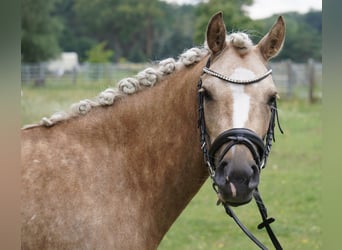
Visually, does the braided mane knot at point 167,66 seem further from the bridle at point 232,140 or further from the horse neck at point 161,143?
the bridle at point 232,140

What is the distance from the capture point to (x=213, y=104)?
2287 mm

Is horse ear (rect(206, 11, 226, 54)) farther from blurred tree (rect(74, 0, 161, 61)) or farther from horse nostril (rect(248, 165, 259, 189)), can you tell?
blurred tree (rect(74, 0, 161, 61))

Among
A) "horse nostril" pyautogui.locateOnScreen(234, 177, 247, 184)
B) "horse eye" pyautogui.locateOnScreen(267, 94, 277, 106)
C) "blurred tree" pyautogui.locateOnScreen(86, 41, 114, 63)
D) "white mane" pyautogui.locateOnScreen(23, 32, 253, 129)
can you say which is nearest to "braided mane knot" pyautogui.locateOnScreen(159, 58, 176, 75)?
"white mane" pyautogui.locateOnScreen(23, 32, 253, 129)

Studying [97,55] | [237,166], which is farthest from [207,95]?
[97,55]

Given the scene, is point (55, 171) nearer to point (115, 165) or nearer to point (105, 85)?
point (115, 165)

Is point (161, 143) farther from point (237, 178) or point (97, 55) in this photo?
point (97, 55)

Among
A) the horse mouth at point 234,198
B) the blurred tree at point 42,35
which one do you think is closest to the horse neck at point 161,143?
the horse mouth at point 234,198

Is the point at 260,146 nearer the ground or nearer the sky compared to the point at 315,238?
nearer the sky

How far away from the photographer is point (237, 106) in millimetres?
2193

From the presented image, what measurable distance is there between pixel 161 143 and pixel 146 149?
0.08 metres

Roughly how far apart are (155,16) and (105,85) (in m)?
33.0

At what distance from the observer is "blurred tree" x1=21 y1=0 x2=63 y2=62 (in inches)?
852

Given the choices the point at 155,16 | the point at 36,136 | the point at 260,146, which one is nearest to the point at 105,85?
the point at 36,136

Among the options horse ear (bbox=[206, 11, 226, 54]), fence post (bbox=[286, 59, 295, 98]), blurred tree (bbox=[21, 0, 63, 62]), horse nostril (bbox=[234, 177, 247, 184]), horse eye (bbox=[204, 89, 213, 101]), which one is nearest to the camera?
horse nostril (bbox=[234, 177, 247, 184])
